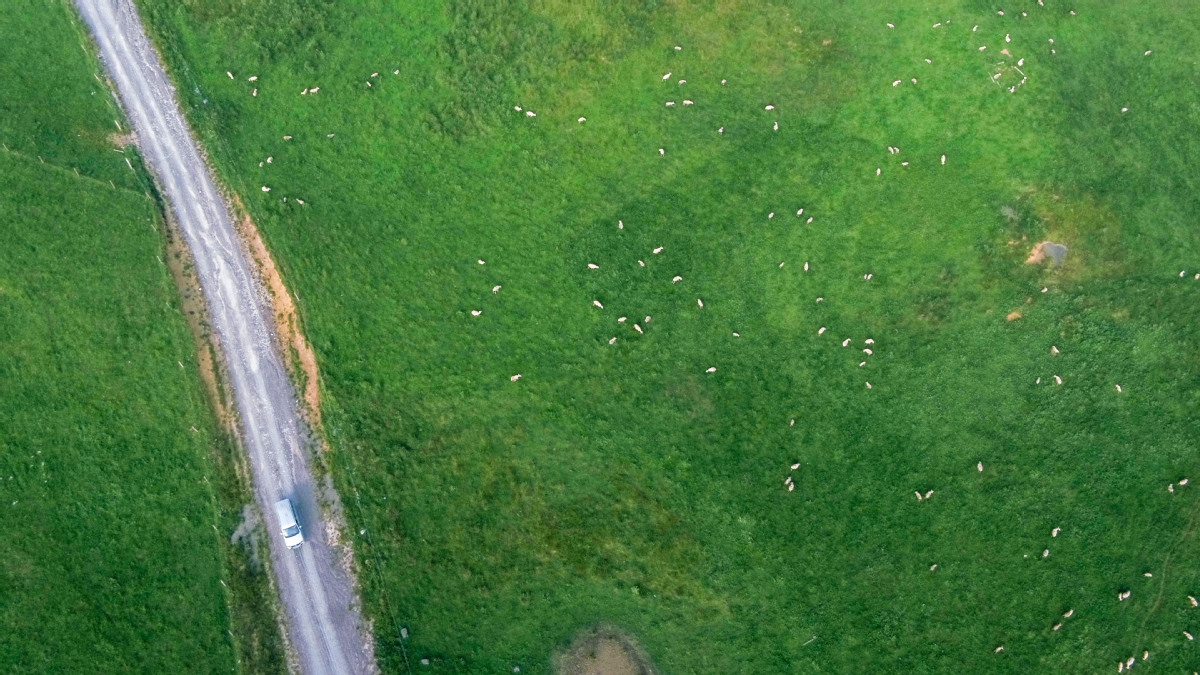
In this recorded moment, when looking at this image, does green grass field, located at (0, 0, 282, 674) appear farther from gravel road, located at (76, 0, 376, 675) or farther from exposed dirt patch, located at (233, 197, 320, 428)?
exposed dirt patch, located at (233, 197, 320, 428)

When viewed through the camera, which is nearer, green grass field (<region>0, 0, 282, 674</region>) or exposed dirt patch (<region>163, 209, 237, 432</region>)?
Result: green grass field (<region>0, 0, 282, 674</region>)

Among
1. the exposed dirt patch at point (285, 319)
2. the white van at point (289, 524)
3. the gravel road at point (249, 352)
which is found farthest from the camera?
the exposed dirt patch at point (285, 319)

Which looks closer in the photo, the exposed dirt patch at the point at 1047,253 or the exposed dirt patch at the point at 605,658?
the exposed dirt patch at the point at 605,658

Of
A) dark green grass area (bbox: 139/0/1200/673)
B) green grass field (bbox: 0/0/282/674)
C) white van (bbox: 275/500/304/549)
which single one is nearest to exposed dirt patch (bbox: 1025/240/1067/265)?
dark green grass area (bbox: 139/0/1200/673)

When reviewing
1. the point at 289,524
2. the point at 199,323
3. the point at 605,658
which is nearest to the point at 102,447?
the point at 199,323

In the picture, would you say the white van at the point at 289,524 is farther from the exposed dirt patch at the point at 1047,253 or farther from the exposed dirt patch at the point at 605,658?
the exposed dirt patch at the point at 1047,253

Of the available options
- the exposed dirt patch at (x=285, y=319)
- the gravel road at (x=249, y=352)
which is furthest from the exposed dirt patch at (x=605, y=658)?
the exposed dirt patch at (x=285, y=319)
